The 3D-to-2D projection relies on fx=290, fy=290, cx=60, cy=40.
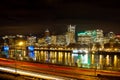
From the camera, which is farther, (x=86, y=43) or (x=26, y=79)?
(x=86, y=43)

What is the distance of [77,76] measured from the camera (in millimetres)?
12117

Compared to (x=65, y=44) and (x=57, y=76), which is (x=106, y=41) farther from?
(x=57, y=76)

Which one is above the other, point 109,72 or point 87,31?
point 87,31

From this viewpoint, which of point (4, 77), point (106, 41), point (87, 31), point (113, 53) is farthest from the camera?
point (87, 31)

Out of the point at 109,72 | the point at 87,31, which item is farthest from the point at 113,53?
the point at 109,72

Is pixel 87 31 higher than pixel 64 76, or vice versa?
pixel 87 31

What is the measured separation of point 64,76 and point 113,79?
2021 mm

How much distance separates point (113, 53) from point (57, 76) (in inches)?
1658

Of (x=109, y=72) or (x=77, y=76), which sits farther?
(x=109, y=72)

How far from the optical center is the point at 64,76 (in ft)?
39.7

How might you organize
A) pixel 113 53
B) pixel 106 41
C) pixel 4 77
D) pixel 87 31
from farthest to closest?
pixel 87 31, pixel 106 41, pixel 113 53, pixel 4 77

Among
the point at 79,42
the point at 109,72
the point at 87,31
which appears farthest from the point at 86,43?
the point at 109,72

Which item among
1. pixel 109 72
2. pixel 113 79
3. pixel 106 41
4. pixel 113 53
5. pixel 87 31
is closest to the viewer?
pixel 113 79

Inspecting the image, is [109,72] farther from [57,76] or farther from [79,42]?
[79,42]
